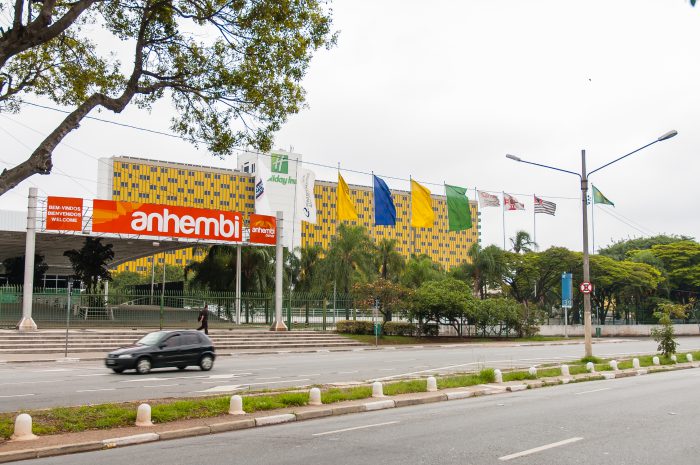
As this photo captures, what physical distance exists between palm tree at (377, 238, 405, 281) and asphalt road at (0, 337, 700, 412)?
34.7 metres

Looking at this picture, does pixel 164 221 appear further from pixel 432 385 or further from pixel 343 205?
pixel 432 385

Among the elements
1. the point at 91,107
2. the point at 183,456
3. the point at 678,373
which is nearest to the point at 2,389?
the point at 91,107

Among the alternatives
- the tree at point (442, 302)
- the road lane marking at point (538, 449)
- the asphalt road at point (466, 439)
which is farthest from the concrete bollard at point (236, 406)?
the tree at point (442, 302)

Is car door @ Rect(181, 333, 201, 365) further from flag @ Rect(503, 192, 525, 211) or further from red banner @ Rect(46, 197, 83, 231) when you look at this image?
flag @ Rect(503, 192, 525, 211)

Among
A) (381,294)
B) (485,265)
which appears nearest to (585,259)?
(381,294)

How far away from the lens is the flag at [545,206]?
47.8 m

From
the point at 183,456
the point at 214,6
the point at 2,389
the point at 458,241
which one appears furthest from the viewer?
the point at 458,241

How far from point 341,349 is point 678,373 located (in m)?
17.6

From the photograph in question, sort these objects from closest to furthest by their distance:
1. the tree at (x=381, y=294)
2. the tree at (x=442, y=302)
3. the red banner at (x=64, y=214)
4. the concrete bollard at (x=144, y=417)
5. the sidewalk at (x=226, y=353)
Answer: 1. the concrete bollard at (x=144, y=417)
2. the sidewalk at (x=226, y=353)
3. the red banner at (x=64, y=214)
4. the tree at (x=381, y=294)
5. the tree at (x=442, y=302)

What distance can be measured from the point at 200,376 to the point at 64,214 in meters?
17.6

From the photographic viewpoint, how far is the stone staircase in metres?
29.9

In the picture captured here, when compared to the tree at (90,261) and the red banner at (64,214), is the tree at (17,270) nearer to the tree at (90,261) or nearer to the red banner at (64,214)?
the tree at (90,261)

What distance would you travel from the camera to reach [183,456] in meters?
8.88

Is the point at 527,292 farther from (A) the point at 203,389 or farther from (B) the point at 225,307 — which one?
(A) the point at 203,389
